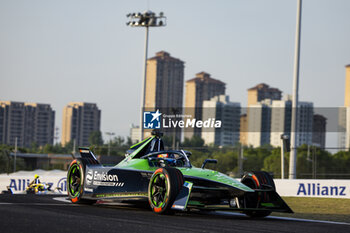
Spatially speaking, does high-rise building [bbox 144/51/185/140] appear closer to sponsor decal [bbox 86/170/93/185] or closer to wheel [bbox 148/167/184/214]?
sponsor decal [bbox 86/170/93/185]

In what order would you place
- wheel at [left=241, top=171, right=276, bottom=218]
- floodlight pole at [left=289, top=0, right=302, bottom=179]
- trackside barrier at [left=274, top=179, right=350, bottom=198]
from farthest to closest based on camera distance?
1. floodlight pole at [left=289, top=0, right=302, bottom=179]
2. trackside barrier at [left=274, top=179, right=350, bottom=198]
3. wheel at [left=241, top=171, right=276, bottom=218]

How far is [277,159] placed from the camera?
273ft

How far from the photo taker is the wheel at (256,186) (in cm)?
1189

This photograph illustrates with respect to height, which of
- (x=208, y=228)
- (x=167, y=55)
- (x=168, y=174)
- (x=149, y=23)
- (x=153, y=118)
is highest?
(x=167, y=55)

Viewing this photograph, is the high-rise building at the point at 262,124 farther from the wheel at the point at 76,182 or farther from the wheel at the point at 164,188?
the wheel at the point at 164,188

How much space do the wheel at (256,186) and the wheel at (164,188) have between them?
4.81ft

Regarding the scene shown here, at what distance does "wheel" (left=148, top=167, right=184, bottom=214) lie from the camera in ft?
35.9

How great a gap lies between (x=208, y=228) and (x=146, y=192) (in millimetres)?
3385

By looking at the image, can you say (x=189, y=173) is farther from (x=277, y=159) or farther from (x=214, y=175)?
(x=277, y=159)

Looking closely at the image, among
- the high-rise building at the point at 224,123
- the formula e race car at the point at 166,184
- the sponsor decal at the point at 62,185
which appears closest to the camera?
the formula e race car at the point at 166,184

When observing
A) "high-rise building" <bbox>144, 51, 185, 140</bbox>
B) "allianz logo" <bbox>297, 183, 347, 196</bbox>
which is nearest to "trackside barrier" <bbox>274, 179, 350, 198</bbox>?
"allianz logo" <bbox>297, 183, 347, 196</bbox>

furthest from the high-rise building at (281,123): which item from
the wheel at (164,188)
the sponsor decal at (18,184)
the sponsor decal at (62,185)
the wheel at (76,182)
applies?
the wheel at (164,188)

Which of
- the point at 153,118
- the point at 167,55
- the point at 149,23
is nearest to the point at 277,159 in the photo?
the point at 149,23

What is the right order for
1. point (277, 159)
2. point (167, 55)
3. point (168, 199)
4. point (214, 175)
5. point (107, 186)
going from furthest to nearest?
point (167, 55)
point (277, 159)
point (107, 186)
point (214, 175)
point (168, 199)
